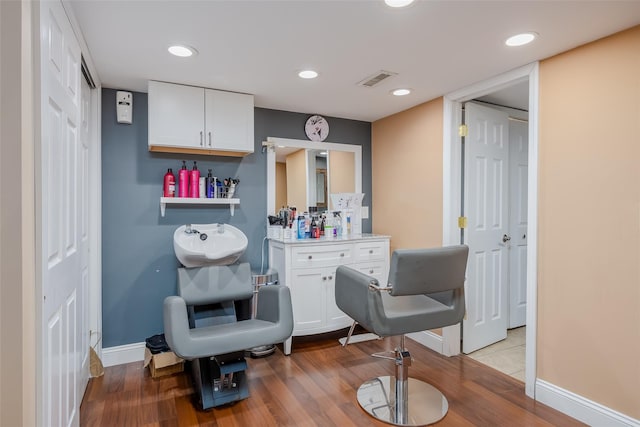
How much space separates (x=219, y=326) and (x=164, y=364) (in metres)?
0.62

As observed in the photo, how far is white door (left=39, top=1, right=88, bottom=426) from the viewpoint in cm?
123

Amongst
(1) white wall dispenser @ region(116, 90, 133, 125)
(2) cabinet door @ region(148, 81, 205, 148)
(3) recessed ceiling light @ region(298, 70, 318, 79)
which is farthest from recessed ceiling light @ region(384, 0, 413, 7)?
(1) white wall dispenser @ region(116, 90, 133, 125)

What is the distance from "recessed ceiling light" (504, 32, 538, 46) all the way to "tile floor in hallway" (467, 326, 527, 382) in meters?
2.20

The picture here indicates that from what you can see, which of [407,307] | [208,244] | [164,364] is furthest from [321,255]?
[164,364]

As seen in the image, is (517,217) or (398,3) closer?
(398,3)

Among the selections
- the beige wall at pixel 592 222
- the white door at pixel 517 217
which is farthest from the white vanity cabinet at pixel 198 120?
the white door at pixel 517 217

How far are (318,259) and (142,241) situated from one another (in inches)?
56.1

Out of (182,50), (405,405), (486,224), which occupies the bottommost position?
(405,405)

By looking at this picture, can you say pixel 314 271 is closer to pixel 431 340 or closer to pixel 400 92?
pixel 431 340

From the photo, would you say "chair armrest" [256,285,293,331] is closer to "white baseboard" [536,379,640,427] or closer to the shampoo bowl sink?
the shampoo bowl sink

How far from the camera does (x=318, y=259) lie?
3.06 metres

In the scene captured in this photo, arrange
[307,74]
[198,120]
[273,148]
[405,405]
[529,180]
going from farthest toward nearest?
[273,148] → [198,120] → [307,74] → [529,180] → [405,405]

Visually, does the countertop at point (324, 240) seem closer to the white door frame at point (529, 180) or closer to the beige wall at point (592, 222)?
the white door frame at point (529, 180)

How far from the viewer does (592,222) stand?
200 centimetres
